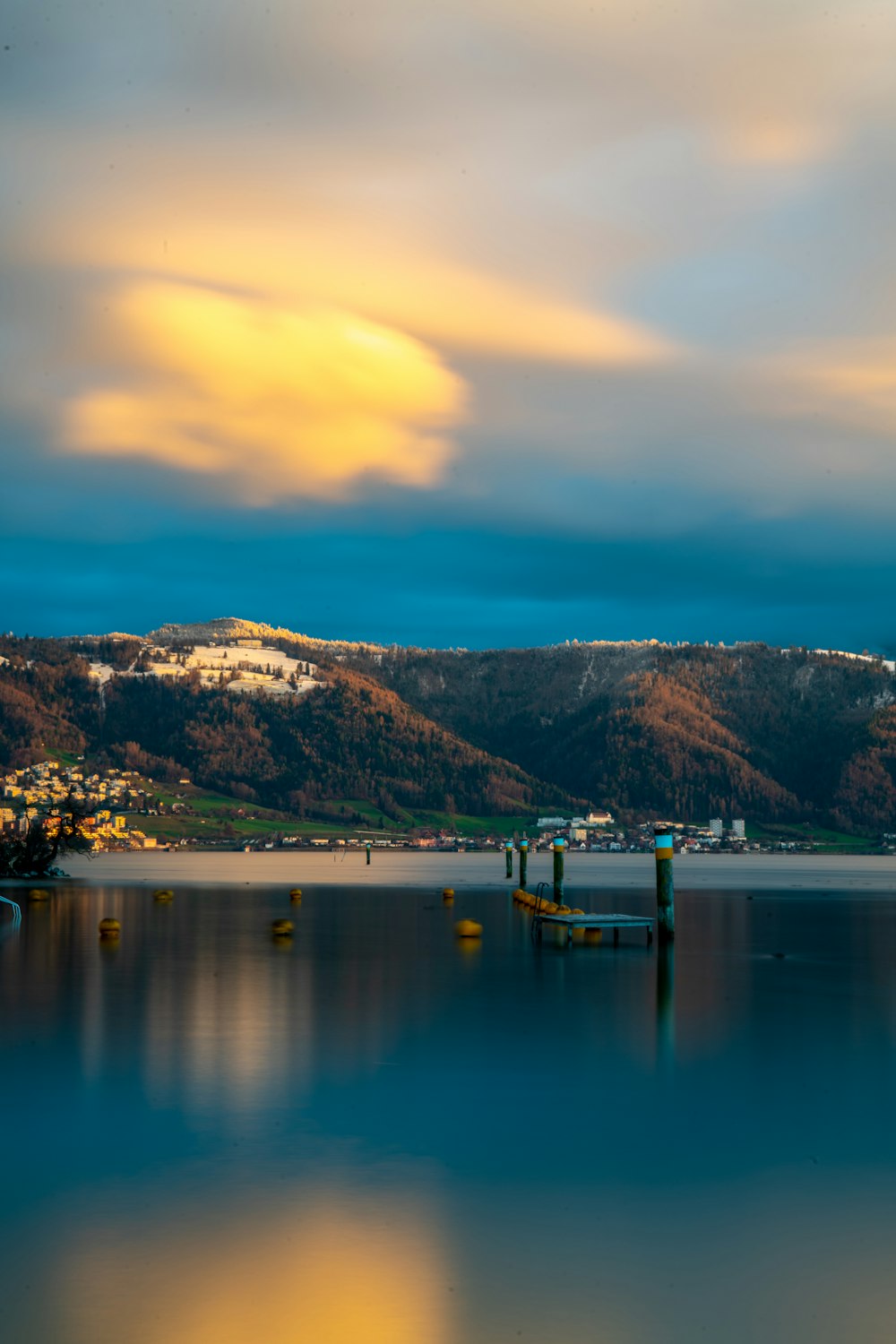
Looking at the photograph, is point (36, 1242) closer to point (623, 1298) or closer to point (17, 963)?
point (623, 1298)

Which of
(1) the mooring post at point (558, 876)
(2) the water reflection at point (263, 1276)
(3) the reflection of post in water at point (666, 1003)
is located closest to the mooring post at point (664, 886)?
(3) the reflection of post in water at point (666, 1003)

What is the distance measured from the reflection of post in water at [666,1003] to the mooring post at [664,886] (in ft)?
4.57

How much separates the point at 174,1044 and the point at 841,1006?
840 inches

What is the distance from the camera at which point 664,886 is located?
66.5 meters

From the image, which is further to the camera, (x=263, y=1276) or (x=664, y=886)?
(x=664, y=886)

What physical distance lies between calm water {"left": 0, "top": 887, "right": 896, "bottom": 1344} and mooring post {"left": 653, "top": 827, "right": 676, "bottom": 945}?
1523cm

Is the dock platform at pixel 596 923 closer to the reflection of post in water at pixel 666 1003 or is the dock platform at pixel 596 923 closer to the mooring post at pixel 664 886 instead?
the mooring post at pixel 664 886

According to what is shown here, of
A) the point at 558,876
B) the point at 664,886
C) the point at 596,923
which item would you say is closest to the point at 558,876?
the point at 558,876

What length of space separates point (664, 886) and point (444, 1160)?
45.9m

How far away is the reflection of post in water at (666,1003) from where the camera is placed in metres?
33.7

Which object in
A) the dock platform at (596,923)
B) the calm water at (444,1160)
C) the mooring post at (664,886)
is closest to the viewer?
the calm water at (444,1160)

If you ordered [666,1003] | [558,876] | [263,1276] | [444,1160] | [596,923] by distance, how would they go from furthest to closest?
[558,876] < [596,923] < [666,1003] < [444,1160] < [263,1276]

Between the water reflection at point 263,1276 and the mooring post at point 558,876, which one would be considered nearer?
the water reflection at point 263,1276

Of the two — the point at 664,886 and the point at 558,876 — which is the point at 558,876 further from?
the point at 664,886
